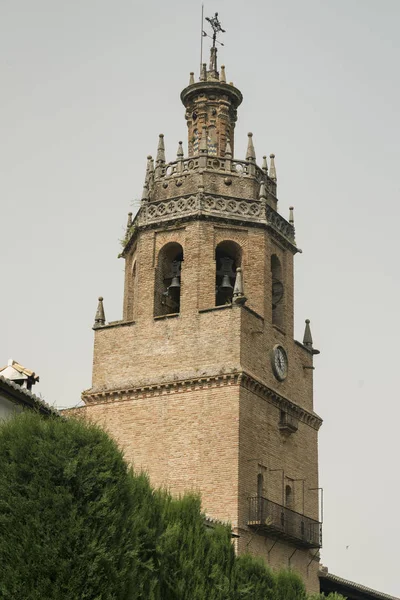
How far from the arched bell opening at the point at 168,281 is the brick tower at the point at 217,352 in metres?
0.05

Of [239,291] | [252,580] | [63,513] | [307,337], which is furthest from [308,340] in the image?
[63,513]

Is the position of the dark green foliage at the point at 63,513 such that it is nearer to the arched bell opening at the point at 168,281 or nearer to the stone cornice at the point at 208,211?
the arched bell opening at the point at 168,281

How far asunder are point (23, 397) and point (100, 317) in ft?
46.1

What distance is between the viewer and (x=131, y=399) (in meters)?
40.5

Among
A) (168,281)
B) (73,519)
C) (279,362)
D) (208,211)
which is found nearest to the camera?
(73,519)

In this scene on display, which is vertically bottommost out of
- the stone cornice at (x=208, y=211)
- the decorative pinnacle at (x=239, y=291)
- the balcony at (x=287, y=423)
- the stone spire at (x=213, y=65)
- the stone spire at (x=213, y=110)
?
the balcony at (x=287, y=423)

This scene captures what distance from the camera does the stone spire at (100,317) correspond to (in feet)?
139

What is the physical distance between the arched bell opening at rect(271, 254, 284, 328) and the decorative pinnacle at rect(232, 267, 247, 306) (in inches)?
125

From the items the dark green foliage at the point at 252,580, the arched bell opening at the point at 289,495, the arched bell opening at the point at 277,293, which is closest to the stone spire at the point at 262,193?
the arched bell opening at the point at 277,293

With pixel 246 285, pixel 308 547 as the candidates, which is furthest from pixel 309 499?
Answer: pixel 246 285

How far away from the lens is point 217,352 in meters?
39.6

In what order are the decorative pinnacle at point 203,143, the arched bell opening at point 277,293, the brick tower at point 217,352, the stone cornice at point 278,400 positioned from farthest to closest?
the decorative pinnacle at point 203,143 → the arched bell opening at point 277,293 → the stone cornice at point 278,400 → the brick tower at point 217,352

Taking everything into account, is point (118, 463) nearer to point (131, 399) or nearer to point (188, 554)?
point (188, 554)

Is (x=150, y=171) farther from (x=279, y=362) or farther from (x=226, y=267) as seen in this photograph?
(x=279, y=362)
